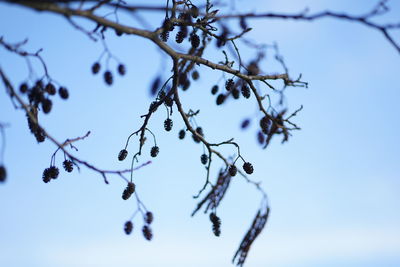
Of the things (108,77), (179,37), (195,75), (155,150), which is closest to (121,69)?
(108,77)

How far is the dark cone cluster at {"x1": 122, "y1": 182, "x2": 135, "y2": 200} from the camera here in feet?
11.3

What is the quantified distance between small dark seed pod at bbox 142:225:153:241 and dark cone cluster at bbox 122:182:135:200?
0.29m

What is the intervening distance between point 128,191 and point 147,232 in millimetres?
369

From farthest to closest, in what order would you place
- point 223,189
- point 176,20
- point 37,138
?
point 223,189
point 176,20
point 37,138

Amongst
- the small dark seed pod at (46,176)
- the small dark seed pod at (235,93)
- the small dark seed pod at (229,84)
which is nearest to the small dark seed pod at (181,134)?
the small dark seed pod at (235,93)

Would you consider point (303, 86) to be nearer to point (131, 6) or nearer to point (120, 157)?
point (120, 157)

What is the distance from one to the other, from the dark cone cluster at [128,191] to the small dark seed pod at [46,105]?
816 millimetres

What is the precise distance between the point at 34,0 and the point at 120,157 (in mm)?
2056

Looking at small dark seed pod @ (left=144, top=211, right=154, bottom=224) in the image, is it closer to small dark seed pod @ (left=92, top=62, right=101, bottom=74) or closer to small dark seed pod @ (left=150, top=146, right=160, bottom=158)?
small dark seed pod @ (left=150, top=146, right=160, bottom=158)

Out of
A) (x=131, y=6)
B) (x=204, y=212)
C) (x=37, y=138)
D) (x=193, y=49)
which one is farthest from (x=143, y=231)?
(x=131, y=6)

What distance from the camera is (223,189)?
3.77 metres

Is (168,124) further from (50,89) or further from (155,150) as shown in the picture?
(50,89)

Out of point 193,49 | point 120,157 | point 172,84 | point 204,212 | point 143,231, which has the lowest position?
point 143,231

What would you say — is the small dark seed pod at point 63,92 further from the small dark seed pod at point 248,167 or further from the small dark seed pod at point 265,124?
the small dark seed pod at point 265,124
